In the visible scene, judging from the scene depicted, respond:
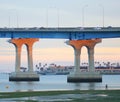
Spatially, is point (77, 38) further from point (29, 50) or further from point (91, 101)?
point (91, 101)

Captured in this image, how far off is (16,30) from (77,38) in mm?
17772

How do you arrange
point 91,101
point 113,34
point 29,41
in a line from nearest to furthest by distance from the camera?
point 91,101 → point 113,34 → point 29,41

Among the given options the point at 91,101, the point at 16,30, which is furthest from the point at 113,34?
the point at 91,101

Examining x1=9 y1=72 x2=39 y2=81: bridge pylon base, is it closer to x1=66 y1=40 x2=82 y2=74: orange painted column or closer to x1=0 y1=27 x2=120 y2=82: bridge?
x1=0 y1=27 x2=120 y2=82: bridge

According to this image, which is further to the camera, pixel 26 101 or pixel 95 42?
pixel 95 42

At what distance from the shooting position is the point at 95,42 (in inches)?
7436

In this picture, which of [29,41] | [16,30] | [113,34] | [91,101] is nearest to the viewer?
[91,101]

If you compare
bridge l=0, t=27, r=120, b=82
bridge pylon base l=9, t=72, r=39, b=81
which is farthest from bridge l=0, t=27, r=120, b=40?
bridge pylon base l=9, t=72, r=39, b=81

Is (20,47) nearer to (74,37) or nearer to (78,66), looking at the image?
(74,37)

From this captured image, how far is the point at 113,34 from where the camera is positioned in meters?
174

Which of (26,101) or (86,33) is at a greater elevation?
(86,33)

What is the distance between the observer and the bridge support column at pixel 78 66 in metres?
183

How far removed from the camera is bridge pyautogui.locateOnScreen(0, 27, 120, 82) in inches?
6993

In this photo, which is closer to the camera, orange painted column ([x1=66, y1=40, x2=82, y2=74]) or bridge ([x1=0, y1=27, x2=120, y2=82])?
bridge ([x1=0, y1=27, x2=120, y2=82])
